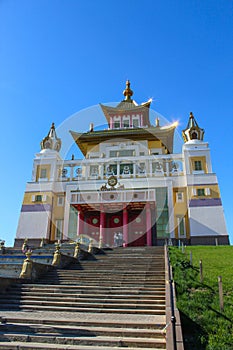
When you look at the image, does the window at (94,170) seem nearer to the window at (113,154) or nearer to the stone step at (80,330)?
the window at (113,154)

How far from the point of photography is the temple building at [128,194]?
2733cm

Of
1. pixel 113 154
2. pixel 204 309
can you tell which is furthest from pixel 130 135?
pixel 204 309

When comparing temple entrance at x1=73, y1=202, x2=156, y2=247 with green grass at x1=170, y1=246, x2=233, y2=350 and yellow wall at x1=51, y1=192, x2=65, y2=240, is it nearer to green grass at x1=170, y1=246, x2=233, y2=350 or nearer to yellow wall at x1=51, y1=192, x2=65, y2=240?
yellow wall at x1=51, y1=192, x2=65, y2=240

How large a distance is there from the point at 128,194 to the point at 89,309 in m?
19.2

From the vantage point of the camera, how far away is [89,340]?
5992 millimetres

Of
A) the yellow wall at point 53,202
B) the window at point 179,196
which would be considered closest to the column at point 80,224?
the yellow wall at point 53,202

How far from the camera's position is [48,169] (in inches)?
1283

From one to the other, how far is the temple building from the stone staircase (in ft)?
45.4

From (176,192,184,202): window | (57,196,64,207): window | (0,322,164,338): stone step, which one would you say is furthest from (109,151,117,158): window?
(0,322,164,338): stone step

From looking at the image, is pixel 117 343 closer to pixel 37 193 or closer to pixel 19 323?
pixel 19 323

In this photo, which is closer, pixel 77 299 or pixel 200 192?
pixel 77 299

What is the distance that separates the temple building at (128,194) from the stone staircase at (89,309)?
13.8m

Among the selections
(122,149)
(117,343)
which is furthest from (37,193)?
(117,343)

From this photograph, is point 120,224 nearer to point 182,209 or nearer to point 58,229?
point 182,209
